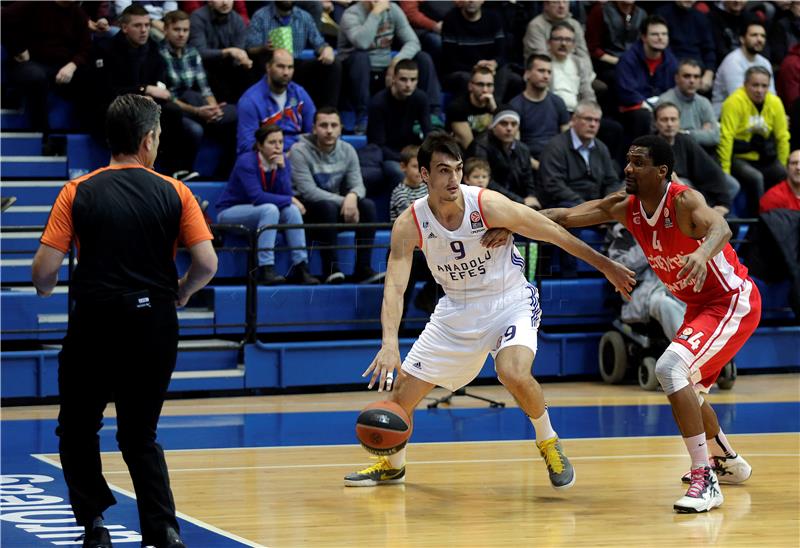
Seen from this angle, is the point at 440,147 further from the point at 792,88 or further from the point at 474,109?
the point at 792,88

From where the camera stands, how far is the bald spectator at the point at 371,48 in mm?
12766

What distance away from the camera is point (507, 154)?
11.9 metres

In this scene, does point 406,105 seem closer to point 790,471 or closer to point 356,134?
point 356,134

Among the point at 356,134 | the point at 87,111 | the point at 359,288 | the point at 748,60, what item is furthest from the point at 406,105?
the point at 748,60

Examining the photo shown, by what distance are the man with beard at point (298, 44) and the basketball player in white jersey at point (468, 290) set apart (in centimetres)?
571

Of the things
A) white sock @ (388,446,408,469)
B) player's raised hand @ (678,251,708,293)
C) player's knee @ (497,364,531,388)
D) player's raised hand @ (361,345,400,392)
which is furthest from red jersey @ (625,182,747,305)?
white sock @ (388,446,408,469)

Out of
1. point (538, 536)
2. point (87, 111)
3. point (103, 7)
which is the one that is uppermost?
point (103, 7)

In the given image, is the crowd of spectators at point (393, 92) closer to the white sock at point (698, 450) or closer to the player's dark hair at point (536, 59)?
the player's dark hair at point (536, 59)

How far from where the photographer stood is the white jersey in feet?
22.9

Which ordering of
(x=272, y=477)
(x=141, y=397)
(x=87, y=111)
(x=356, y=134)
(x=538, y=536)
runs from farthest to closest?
(x=356, y=134), (x=87, y=111), (x=272, y=477), (x=538, y=536), (x=141, y=397)

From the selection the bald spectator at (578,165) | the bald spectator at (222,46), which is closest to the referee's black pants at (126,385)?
the bald spectator at (578,165)

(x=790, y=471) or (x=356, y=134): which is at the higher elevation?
(x=356, y=134)

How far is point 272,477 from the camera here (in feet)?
24.7

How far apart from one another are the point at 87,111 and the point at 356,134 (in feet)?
8.49
